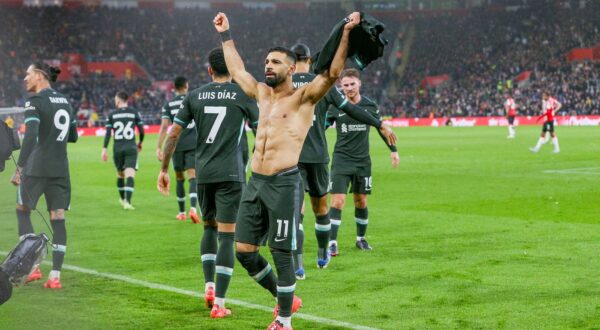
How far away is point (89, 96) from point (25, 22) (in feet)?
27.8

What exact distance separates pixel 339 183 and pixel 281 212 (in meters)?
4.33

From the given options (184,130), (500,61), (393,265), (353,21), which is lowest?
(393,265)

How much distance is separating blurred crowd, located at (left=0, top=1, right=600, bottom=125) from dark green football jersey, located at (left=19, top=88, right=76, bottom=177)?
46243 millimetres

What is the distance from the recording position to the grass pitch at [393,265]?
7730 millimetres

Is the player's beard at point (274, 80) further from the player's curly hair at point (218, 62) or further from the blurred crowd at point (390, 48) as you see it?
the blurred crowd at point (390, 48)

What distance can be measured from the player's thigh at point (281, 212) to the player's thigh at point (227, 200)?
1.00 meters

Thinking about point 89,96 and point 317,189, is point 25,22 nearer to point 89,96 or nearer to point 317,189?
point 89,96

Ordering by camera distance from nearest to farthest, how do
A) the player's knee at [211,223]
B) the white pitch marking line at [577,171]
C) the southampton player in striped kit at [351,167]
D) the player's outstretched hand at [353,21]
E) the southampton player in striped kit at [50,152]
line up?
the player's outstretched hand at [353,21] → the player's knee at [211,223] → the southampton player in striped kit at [50,152] → the southampton player in striped kit at [351,167] → the white pitch marking line at [577,171]

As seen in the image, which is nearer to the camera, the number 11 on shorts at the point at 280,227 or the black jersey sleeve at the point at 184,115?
the number 11 on shorts at the point at 280,227

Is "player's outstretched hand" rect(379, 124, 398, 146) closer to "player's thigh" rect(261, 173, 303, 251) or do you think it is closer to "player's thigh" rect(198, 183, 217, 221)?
"player's thigh" rect(198, 183, 217, 221)

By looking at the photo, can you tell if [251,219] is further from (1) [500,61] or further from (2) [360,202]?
(1) [500,61]

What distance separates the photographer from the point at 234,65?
770 cm

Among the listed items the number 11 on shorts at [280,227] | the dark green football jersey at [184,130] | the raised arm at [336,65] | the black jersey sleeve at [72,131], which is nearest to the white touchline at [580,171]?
the dark green football jersey at [184,130]

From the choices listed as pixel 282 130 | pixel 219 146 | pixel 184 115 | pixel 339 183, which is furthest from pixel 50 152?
pixel 339 183
